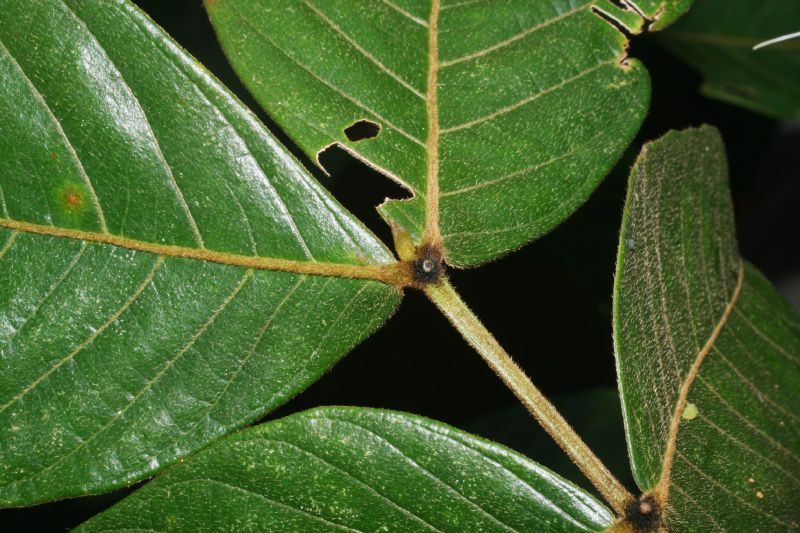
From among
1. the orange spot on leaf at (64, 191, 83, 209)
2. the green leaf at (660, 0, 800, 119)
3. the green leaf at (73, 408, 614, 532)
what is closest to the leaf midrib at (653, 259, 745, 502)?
the green leaf at (73, 408, 614, 532)

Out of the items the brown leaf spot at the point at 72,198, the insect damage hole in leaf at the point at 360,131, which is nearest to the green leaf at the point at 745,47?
the insect damage hole in leaf at the point at 360,131

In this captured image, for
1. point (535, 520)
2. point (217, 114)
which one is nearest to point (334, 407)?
point (535, 520)

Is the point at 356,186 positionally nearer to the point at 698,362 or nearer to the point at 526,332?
the point at 526,332

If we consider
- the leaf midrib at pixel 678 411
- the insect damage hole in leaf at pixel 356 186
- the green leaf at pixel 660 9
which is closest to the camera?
the leaf midrib at pixel 678 411

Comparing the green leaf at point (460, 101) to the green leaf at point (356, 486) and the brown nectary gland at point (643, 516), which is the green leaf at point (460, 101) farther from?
the brown nectary gland at point (643, 516)

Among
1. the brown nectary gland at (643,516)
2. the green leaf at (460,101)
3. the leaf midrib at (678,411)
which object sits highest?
the green leaf at (460,101)

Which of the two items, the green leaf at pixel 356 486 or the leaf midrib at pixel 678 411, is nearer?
the green leaf at pixel 356 486

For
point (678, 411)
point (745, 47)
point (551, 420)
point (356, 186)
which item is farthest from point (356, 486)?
point (745, 47)

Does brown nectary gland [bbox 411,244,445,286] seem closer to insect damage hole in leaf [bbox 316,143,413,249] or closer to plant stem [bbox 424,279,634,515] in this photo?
plant stem [bbox 424,279,634,515]

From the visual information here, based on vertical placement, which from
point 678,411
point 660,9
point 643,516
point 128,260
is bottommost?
point 643,516
